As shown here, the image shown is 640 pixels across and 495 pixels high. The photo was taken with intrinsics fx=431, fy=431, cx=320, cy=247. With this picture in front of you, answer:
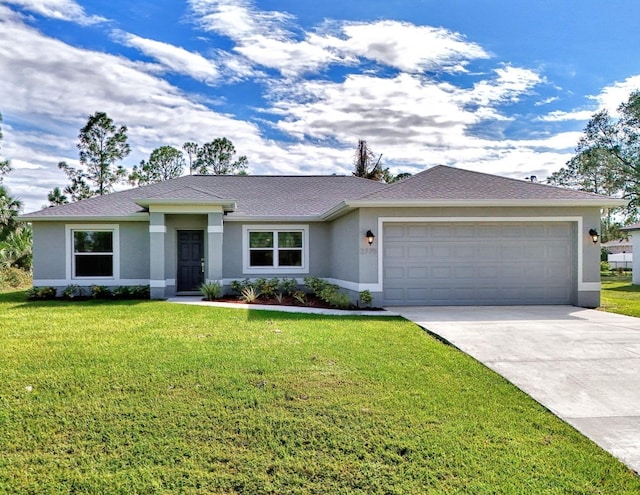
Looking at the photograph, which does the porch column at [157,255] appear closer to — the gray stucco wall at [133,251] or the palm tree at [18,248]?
the gray stucco wall at [133,251]

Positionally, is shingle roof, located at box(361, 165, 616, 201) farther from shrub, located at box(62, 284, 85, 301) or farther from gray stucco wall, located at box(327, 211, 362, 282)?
shrub, located at box(62, 284, 85, 301)

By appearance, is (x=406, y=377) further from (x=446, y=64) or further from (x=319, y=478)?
(x=446, y=64)

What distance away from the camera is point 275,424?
4.09 meters

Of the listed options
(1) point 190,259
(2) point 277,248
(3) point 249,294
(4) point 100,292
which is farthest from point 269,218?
(4) point 100,292

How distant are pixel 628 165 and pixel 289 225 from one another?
2750cm

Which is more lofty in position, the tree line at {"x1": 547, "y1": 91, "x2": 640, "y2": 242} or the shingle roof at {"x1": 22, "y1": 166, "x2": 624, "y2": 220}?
the tree line at {"x1": 547, "y1": 91, "x2": 640, "y2": 242}

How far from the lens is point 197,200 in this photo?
519 inches

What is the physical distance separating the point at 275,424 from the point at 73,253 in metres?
13.1

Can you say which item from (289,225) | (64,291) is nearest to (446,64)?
(289,225)

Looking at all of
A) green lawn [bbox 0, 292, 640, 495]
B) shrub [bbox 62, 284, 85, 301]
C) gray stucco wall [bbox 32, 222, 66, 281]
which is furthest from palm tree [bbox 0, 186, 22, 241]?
green lawn [bbox 0, 292, 640, 495]

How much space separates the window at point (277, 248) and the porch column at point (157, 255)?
9.25 ft

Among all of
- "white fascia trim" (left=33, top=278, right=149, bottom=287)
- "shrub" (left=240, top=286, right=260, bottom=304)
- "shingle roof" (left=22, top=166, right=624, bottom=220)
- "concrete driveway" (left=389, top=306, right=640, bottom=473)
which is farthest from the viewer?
"white fascia trim" (left=33, top=278, right=149, bottom=287)

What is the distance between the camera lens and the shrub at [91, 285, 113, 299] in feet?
45.7

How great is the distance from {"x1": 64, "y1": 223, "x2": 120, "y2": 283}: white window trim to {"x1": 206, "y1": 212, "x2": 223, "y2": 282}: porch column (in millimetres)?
3366
